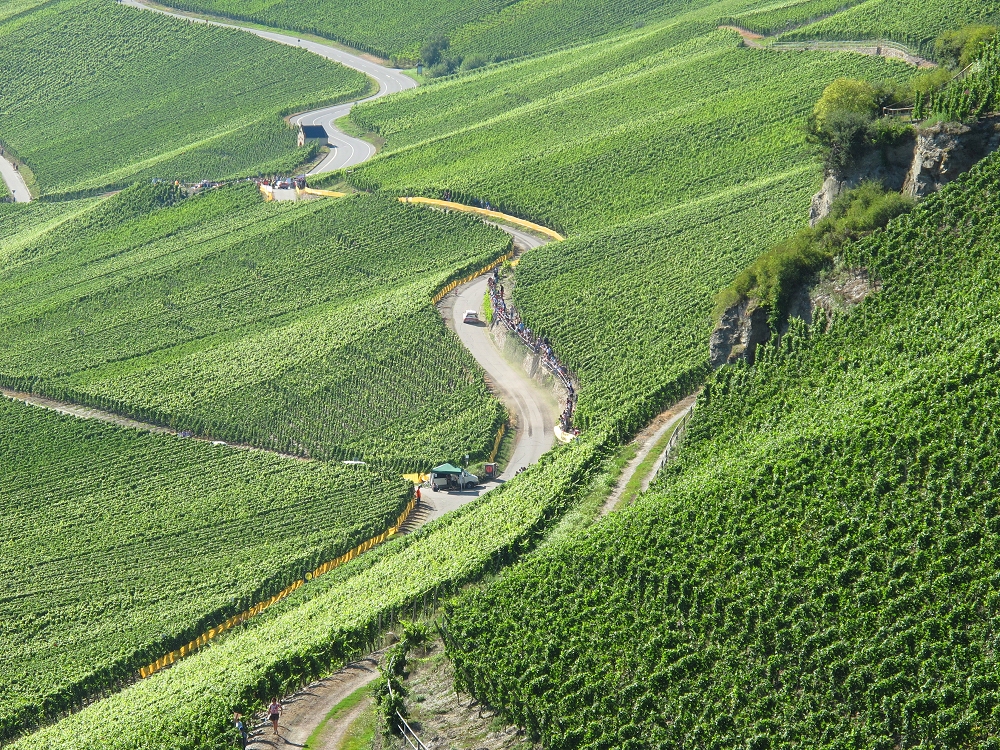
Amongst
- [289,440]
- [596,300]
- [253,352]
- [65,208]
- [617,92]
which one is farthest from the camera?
[65,208]

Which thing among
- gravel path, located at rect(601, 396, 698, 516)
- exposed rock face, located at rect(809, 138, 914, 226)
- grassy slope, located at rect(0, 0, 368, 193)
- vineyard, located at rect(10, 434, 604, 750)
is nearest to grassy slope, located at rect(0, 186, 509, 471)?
vineyard, located at rect(10, 434, 604, 750)

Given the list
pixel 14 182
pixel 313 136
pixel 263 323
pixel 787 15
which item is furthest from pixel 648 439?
pixel 14 182

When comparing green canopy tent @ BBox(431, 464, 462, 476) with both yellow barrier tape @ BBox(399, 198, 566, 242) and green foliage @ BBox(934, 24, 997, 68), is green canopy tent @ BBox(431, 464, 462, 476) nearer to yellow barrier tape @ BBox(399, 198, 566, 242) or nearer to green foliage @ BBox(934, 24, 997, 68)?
yellow barrier tape @ BBox(399, 198, 566, 242)

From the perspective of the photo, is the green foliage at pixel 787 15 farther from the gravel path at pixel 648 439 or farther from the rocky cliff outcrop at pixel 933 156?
the gravel path at pixel 648 439

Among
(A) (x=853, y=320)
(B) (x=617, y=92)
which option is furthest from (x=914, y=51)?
(A) (x=853, y=320)

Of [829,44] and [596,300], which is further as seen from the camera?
[829,44]

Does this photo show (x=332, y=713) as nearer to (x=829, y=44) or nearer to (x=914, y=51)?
(x=914, y=51)

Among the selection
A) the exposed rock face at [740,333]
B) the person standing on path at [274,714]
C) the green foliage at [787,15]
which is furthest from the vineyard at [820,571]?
the green foliage at [787,15]
